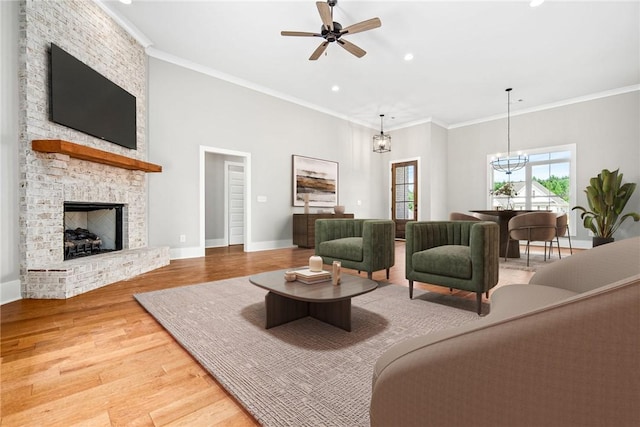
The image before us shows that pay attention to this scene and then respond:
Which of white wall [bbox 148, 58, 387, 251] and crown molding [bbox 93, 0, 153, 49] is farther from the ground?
crown molding [bbox 93, 0, 153, 49]

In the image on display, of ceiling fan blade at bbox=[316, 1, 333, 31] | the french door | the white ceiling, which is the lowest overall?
the french door

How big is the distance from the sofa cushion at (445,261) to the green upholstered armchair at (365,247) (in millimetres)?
512

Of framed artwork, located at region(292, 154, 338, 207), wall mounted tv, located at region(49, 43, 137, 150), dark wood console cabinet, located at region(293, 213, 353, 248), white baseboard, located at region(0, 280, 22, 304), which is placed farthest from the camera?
framed artwork, located at region(292, 154, 338, 207)

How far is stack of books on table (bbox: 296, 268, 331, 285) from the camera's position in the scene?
6.52 feet

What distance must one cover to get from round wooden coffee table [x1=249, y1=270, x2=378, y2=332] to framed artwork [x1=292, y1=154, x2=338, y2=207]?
4294 millimetres

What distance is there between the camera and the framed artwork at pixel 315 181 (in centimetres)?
634

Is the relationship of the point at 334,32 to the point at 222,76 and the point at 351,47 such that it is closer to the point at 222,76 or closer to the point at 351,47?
the point at 351,47

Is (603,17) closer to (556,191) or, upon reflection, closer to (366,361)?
(556,191)

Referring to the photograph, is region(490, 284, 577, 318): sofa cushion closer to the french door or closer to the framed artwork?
the framed artwork

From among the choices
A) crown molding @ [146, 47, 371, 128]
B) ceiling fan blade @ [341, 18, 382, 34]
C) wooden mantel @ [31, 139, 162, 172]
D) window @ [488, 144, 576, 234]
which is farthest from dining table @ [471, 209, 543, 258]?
wooden mantel @ [31, 139, 162, 172]

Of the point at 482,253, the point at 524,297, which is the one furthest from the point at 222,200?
the point at 524,297

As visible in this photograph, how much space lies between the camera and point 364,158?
7.98m

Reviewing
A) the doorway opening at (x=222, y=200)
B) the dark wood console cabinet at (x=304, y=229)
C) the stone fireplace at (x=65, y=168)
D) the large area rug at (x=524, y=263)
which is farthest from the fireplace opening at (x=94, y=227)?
the large area rug at (x=524, y=263)

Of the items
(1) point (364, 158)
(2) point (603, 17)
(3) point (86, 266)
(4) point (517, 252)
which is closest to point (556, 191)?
(4) point (517, 252)
